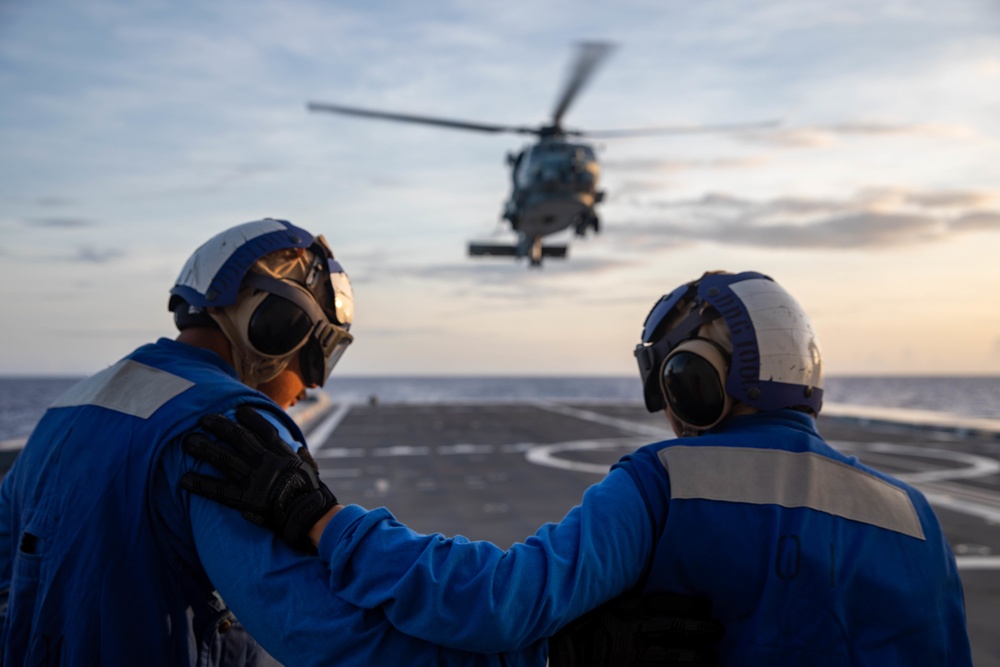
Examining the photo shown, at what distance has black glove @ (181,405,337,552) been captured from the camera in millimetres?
1771

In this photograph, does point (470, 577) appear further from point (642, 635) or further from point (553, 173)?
point (553, 173)

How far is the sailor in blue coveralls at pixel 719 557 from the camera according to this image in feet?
5.75

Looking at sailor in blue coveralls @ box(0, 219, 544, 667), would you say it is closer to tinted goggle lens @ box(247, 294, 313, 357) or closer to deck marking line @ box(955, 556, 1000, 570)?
tinted goggle lens @ box(247, 294, 313, 357)

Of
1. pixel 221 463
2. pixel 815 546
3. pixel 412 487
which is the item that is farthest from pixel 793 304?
pixel 412 487

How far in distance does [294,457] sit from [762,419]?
1.31 metres

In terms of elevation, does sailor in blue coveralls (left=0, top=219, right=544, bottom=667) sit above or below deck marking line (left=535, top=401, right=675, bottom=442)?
above

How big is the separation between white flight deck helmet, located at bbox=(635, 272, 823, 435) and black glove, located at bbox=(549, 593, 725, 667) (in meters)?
0.60

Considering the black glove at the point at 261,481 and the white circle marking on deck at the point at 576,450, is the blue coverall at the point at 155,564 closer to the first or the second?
the black glove at the point at 261,481

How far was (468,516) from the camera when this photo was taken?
428 inches

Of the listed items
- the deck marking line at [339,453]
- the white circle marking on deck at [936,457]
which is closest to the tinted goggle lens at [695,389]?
the white circle marking on deck at [936,457]

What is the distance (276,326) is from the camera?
238 cm

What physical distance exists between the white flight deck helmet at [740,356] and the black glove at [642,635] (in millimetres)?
602

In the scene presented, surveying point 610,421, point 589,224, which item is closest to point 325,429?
point 610,421

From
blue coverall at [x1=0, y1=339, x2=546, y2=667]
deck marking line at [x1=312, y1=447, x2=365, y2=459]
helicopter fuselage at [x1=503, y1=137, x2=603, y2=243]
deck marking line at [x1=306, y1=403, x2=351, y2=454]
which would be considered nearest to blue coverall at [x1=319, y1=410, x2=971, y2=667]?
blue coverall at [x1=0, y1=339, x2=546, y2=667]
